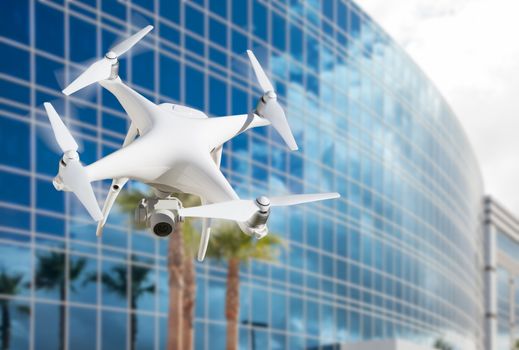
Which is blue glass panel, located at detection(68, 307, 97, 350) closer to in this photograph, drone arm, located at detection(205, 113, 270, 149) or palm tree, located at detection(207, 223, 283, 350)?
palm tree, located at detection(207, 223, 283, 350)

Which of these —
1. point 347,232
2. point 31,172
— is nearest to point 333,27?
point 347,232

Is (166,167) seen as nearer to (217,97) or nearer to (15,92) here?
(15,92)

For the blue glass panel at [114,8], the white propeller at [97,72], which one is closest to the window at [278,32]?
the blue glass panel at [114,8]

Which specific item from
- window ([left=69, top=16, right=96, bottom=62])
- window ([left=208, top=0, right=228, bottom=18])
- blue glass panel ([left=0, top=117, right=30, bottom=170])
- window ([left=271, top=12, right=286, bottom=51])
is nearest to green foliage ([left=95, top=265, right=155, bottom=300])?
blue glass panel ([left=0, top=117, right=30, bottom=170])

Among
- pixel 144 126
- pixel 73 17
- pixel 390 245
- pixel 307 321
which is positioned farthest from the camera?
pixel 390 245

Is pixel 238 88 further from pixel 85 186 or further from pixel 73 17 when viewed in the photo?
pixel 85 186

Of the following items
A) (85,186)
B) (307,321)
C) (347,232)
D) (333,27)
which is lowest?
(85,186)

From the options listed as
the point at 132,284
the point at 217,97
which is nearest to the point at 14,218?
the point at 132,284

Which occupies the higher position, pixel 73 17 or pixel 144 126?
pixel 73 17
